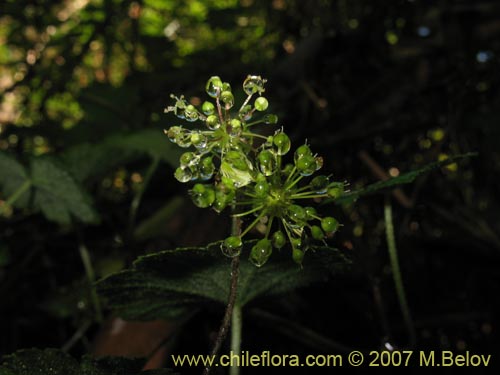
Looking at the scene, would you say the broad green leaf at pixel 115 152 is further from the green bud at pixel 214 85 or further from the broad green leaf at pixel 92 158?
the green bud at pixel 214 85

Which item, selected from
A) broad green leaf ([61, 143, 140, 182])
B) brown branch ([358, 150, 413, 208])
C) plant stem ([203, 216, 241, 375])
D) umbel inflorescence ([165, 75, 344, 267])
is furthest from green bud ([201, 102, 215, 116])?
brown branch ([358, 150, 413, 208])

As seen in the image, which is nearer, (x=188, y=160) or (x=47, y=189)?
(x=188, y=160)

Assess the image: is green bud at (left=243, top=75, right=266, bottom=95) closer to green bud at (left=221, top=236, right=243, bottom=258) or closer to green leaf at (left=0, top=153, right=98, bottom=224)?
green bud at (left=221, top=236, right=243, bottom=258)

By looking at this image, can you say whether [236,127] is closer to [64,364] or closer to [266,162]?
[266,162]

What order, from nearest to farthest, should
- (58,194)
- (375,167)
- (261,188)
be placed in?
(261,188)
(58,194)
(375,167)

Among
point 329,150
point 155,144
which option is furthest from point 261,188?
point 329,150

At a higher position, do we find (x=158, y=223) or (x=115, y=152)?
(x=115, y=152)

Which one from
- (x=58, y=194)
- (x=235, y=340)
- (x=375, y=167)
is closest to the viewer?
(x=235, y=340)
